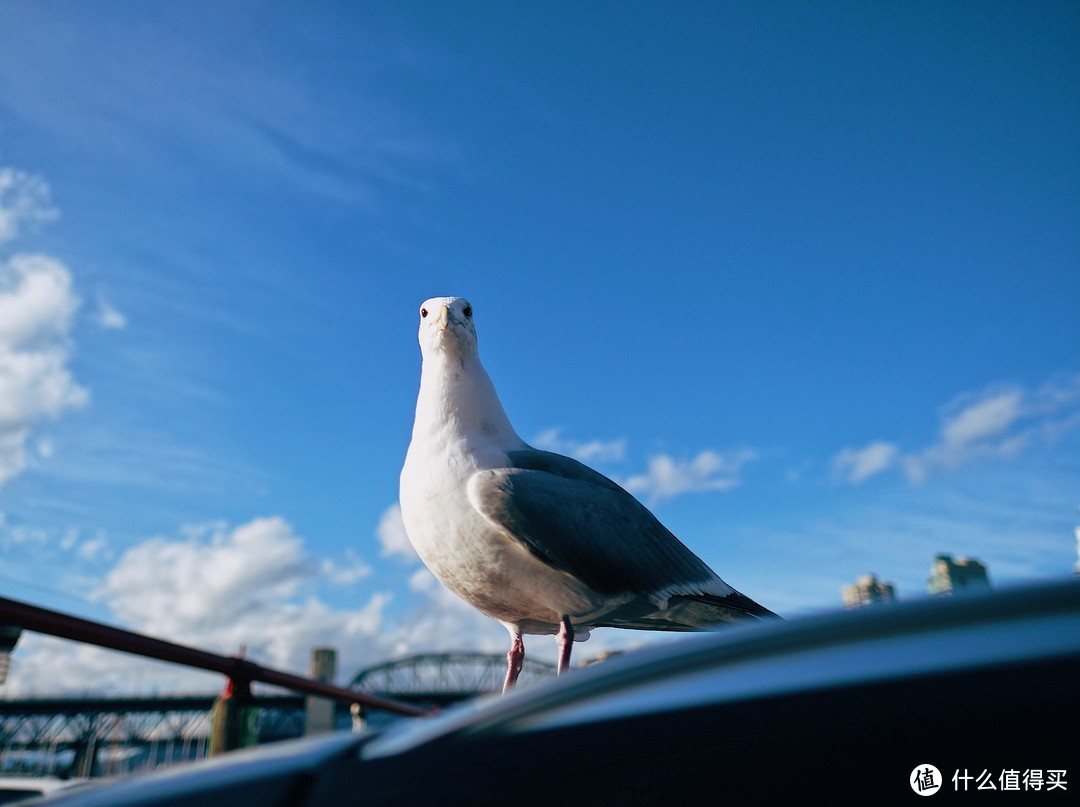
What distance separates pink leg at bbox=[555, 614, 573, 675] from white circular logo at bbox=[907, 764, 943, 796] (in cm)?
198

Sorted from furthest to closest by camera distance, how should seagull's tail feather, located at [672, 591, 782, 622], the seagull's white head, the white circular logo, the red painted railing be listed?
the seagull's white head → seagull's tail feather, located at [672, 591, 782, 622] → the red painted railing → the white circular logo

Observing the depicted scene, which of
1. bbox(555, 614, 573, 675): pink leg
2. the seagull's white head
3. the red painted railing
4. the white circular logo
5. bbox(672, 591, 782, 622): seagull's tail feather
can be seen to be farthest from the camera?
the seagull's white head

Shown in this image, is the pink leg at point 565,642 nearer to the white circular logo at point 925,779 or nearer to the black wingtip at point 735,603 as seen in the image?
the black wingtip at point 735,603

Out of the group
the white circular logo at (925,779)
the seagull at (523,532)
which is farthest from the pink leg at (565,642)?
the white circular logo at (925,779)

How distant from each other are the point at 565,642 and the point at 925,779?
2.04 meters

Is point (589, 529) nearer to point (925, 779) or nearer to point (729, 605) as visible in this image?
point (729, 605)

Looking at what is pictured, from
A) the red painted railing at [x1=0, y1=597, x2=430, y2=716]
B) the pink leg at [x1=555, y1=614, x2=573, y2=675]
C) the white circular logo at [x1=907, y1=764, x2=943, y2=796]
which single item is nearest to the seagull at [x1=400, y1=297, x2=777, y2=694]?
the pink leg at [x1=555, y1=614, x2=573, y2=675]

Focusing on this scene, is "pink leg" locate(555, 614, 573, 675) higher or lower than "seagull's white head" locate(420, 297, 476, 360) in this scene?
→ lower

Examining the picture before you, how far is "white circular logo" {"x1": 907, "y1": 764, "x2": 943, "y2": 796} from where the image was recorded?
30.9 inches

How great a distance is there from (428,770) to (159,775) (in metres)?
0.63

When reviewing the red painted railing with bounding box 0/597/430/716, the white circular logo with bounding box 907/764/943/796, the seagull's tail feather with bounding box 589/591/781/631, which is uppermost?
the seagull's tail feather with bounding box 589/591/781/631

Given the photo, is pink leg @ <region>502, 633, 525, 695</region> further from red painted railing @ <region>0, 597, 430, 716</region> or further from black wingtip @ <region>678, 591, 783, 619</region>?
red painted railing @ <region>0, 597, 430, 716</region>

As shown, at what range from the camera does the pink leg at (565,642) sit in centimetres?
270

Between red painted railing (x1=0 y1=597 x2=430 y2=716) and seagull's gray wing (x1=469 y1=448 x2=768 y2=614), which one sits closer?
seagull's gray wing (x1=469 y1=448 x2=768 y2=614)
